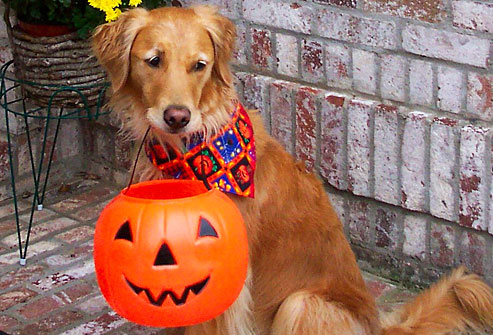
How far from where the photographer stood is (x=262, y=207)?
3.45 metres

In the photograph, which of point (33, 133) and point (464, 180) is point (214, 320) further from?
point (33, 133)

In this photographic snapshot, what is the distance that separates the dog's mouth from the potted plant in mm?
1755

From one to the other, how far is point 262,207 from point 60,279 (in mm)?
1455

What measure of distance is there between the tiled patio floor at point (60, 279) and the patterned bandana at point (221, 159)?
932 mm

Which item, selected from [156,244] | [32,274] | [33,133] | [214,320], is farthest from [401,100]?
[33,133]

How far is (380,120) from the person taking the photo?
13.7ft

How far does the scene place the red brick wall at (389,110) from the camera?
3.92m

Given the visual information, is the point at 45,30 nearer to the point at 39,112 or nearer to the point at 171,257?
the point at 39,112

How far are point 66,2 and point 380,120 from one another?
5.07 ft

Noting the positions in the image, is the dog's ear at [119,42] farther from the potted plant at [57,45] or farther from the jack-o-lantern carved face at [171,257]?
the potted plant at [57,45]

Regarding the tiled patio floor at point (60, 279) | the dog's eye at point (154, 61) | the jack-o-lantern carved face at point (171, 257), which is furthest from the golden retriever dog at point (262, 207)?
the tiled patio floor at point (60, 279)

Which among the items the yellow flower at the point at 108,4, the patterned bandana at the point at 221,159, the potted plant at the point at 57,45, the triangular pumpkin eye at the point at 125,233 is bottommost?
the triangular pumpkin eye at the point at 125,233

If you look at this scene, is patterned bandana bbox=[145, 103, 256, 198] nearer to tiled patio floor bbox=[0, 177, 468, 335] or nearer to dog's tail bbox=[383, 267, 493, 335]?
dog's tail bbox=[383, 267, 493, 335]

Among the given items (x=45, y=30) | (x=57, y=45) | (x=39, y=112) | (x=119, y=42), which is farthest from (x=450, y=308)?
(x=39, y=112)
